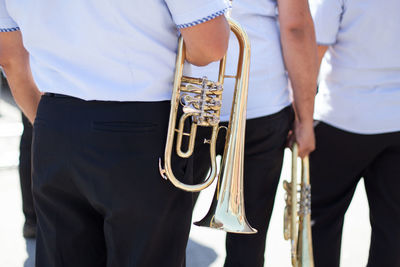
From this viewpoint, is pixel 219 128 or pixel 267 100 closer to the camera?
pixel 219 128

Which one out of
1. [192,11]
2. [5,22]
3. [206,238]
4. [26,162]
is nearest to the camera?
[192,11]

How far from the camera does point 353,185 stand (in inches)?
88.4

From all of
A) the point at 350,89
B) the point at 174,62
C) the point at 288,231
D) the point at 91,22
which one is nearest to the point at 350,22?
the point at 350,89

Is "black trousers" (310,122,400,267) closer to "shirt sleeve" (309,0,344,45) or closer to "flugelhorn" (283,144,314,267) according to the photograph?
"flugelhorn" (283,144,314,267)

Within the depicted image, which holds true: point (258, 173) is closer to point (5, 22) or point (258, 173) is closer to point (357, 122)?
point (357, 122)

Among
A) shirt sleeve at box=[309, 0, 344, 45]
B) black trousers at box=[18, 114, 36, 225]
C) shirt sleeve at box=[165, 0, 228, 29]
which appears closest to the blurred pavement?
black trousers at box=[18, 114, 36, 225]

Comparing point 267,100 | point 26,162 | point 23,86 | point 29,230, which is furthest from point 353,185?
point 29,230

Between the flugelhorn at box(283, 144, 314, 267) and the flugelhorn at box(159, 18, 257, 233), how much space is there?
1.78ft

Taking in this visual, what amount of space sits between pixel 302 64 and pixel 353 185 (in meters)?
0.61

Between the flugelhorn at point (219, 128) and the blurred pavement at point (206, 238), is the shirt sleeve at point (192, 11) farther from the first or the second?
the blurred pavement at point (206, 238)

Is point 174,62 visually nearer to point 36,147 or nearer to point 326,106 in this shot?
point 36,147

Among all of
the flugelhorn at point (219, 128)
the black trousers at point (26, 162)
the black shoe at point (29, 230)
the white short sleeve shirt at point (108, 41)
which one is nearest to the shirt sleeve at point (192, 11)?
the white short sleeve shirt at point (108, 41)

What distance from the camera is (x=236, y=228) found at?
59.4 inches

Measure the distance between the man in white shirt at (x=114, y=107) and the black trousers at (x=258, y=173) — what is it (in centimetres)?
54
